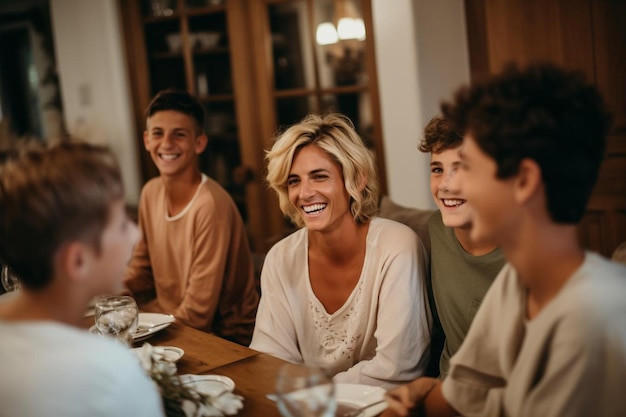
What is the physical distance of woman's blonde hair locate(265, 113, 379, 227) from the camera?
7.41ft

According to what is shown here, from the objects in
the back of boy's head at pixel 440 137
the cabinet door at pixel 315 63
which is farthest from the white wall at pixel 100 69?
the back of boy's head at pixel 440 137

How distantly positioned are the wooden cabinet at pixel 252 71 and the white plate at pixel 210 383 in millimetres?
2494

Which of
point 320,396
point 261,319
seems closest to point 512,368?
point 320,396

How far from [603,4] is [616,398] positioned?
2298mm

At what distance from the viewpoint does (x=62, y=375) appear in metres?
1.01

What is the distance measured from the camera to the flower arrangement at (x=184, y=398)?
1.41 metres

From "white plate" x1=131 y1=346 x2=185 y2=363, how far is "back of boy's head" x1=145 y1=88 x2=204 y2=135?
135 cm

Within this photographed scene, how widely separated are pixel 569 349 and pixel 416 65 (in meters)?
2.57

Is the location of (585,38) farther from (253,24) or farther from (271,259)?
(253,24)

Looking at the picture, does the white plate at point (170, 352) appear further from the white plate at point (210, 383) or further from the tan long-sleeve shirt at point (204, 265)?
the tan long-sleeve shirt at point (204, 265)

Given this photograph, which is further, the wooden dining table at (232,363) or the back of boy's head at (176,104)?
the back of boy's head at (176,104)

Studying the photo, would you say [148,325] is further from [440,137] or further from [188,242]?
[440,137]

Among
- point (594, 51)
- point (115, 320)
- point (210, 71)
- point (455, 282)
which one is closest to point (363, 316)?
point (455, 282)

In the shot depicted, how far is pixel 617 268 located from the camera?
1158 millimetres
